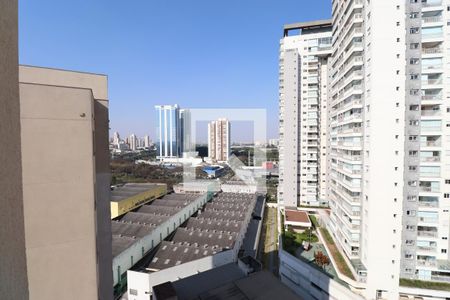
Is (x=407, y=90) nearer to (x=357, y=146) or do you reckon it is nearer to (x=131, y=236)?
(x=357, y=146)

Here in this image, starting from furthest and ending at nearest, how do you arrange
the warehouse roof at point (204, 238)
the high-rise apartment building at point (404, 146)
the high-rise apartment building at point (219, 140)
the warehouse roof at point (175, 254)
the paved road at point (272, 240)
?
the high-rise apartment building at point (219, 140)
the paved road at point (272, 240)
the warehouse roof at point (204, 238)
the warehouse roof at point (175, 254)
the high-rise apartment building at point (404, 146)

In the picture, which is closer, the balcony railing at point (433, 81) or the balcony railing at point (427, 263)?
the balcony railing at point (433, 81)

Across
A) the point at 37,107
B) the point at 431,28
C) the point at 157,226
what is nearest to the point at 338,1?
the point at 431,28

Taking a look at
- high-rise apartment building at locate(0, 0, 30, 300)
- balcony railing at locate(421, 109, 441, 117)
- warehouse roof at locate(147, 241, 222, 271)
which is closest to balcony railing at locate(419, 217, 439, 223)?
balcony railing at locate(421, 109, 441, 117)

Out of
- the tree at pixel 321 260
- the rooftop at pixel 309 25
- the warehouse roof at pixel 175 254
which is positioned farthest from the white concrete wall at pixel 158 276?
the rooftop at pixel 309 25

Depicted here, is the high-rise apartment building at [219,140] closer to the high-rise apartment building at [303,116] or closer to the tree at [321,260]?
the high-rise apartment building at [303,116]

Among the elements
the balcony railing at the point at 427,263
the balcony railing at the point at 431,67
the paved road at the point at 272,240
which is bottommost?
the paved road at the point at 272,240

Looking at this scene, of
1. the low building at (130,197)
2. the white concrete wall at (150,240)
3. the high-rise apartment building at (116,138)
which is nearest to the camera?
the white concrete wall at (150,240)

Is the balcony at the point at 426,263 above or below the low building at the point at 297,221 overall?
above
